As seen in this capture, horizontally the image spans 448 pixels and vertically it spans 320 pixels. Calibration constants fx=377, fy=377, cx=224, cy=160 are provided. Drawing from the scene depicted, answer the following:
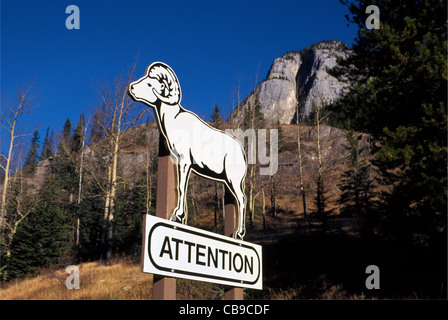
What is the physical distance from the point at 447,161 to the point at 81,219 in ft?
78.0

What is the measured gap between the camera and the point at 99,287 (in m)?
11.7

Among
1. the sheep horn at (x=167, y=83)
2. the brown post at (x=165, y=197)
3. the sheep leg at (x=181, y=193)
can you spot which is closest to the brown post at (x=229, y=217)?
the sheep leg at (x=181, y=193)

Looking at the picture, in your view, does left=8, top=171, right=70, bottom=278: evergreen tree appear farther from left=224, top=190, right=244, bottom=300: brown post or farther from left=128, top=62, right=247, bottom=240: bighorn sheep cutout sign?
left=128, top=62, right=247, bottom=240: bighorn sheep cutout sign

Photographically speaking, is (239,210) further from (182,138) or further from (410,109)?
(410,109)

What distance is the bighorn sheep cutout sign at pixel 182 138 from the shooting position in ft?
10.5

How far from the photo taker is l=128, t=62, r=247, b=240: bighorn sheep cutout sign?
319 cm

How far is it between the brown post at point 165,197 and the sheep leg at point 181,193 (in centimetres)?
4

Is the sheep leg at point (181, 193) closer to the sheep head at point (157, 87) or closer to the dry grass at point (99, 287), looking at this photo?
the sheep head at point (157, 87)

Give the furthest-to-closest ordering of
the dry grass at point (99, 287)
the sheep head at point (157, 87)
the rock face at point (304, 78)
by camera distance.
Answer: the rock face at point (304, 78)
the dry grass at point (99, 287)
the sheep head at point (157, 87)

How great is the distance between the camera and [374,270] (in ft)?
36.4

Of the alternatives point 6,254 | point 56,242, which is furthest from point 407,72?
point 6,254

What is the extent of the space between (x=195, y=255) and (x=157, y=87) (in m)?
1.46

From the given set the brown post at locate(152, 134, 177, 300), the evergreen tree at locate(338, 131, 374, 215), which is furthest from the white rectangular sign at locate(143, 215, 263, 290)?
the evergreen tree at locate(338, 131, 374, 215)

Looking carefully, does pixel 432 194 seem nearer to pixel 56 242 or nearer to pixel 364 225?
pixel 364 225
